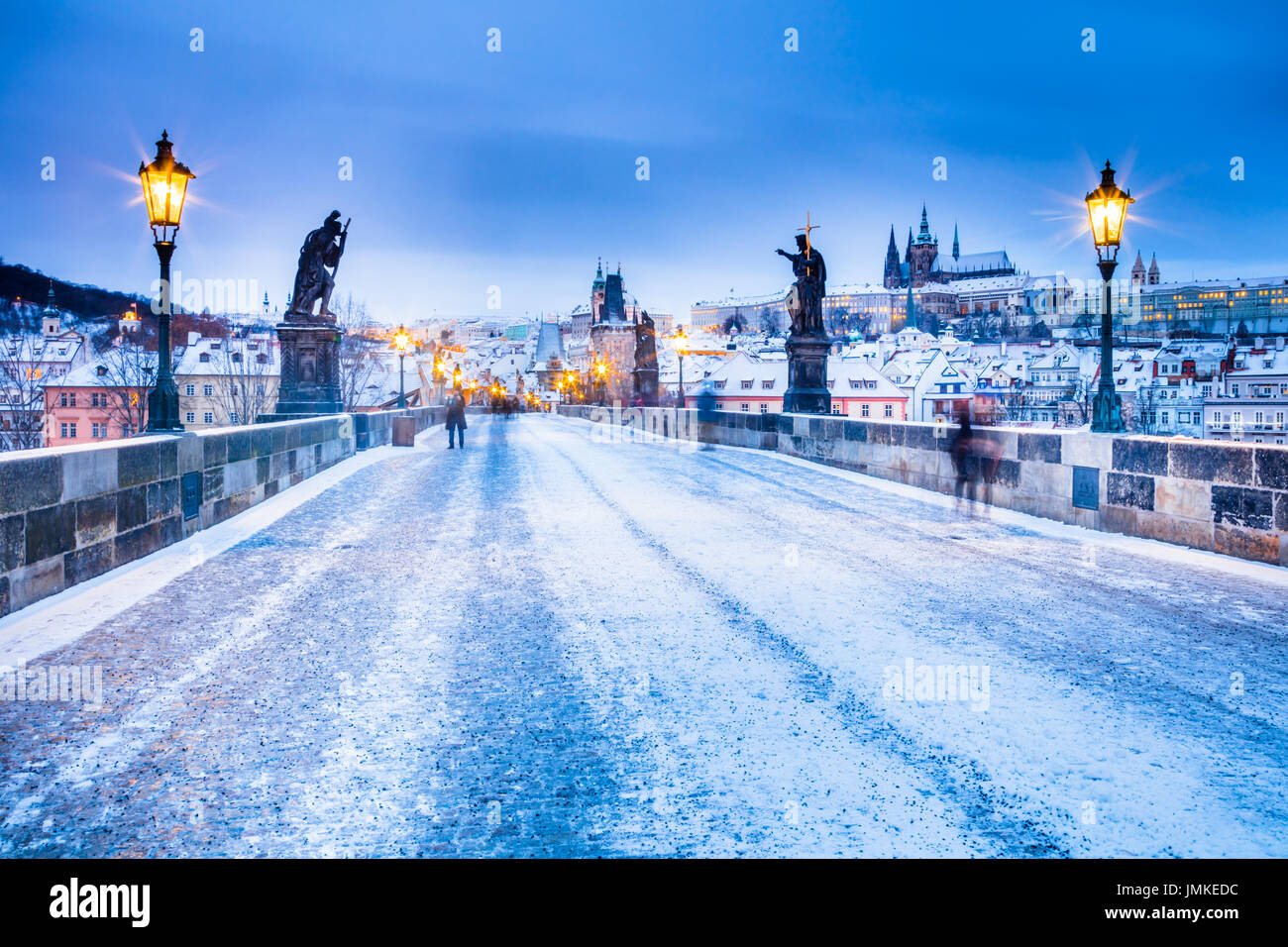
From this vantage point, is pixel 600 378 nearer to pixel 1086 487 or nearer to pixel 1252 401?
pixel 1252 401

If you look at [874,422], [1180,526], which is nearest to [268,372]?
[874,422]

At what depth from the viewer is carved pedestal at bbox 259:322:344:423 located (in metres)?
22.7

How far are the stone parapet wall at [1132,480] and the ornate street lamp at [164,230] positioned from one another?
980 centimetres

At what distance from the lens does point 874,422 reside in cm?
1605

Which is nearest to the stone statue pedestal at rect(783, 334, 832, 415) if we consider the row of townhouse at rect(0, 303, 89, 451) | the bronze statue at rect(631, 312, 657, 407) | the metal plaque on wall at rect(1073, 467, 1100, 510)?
the metal plaque on wall at rect(1073, 467, 1100, 510)

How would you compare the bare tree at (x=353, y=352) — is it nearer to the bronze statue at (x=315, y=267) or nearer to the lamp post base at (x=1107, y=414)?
the bronze statue at (x=315, y=267)

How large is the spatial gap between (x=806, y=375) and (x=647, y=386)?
85.6 feet

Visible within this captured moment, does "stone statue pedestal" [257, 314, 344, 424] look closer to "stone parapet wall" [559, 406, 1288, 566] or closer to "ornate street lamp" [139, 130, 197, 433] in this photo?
"ornate street lamp" [139, 130, 197, 433]

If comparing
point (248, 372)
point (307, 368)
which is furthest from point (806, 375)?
point (248, 372)

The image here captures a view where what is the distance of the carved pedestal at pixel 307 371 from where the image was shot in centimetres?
2269

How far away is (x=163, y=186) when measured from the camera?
10336mm

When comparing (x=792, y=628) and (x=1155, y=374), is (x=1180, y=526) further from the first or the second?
(x=1155, y=374)
